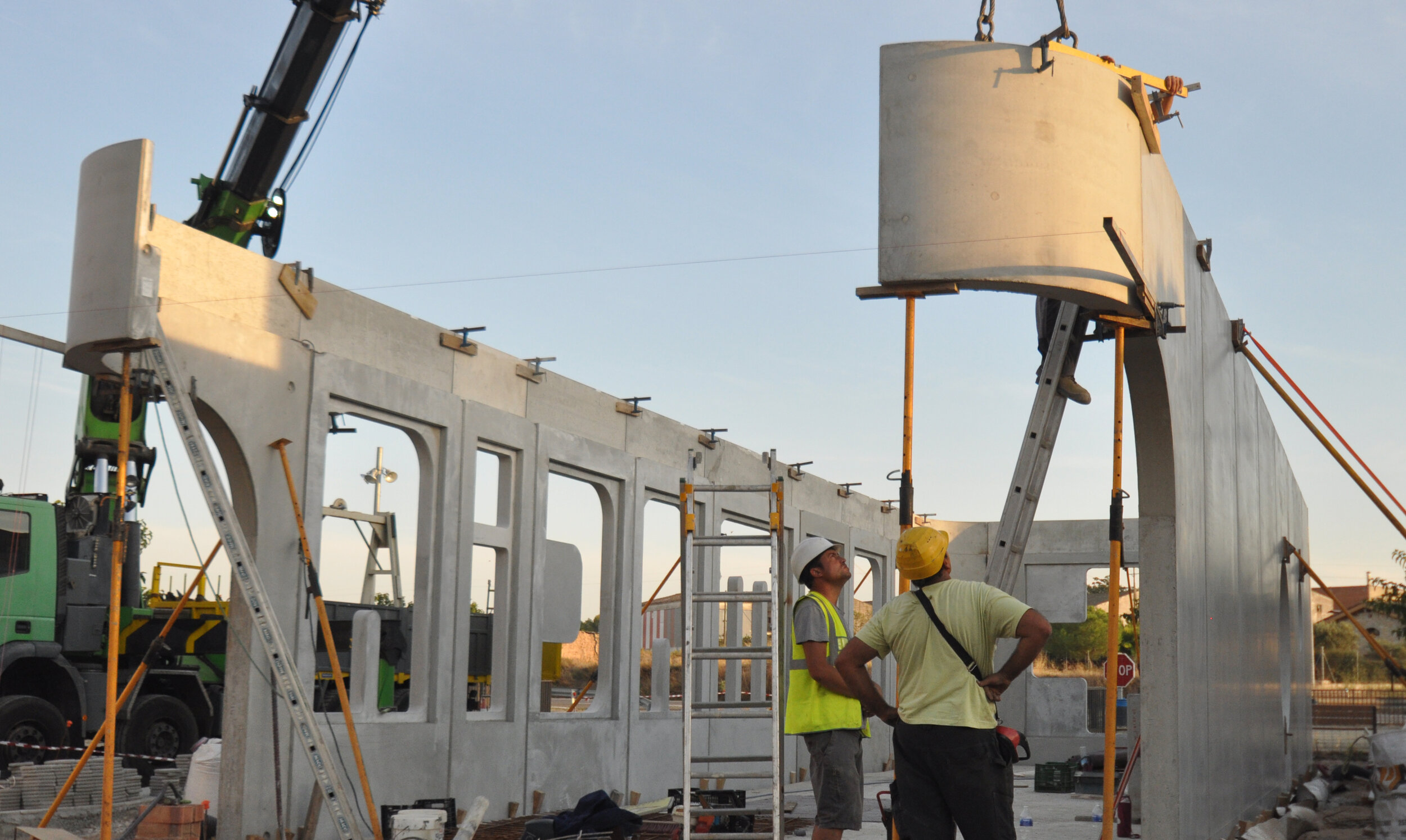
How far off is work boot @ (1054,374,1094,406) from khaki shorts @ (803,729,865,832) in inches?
76.6

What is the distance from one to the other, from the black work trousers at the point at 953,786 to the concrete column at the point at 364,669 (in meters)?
6.02

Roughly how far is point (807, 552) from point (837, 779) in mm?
1048

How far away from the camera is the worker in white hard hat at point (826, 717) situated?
5.95 metres

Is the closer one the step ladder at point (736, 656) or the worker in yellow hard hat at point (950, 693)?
the worker in yellow hard hat at point (950, 693)

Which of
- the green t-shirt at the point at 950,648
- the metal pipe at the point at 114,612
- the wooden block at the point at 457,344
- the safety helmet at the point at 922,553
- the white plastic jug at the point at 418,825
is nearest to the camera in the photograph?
the green t-shirt at the point at 950,648

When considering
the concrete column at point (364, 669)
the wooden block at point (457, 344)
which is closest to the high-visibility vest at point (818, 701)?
the concrete column at point (364, 669)

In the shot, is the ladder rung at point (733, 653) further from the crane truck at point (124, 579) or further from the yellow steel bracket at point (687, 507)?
the crane truck at point (124, 579)

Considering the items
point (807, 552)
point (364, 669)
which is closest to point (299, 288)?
point (364, 669)

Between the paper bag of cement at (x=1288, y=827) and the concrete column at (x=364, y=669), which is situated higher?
the concrete column at (x=364, y=669)

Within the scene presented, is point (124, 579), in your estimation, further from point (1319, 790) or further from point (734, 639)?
point (1319, 790)

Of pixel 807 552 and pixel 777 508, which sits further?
pixel 777 508

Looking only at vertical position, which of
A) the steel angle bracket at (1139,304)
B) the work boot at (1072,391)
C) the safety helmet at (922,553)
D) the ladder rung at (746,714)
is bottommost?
the ladder rung at (746,714)

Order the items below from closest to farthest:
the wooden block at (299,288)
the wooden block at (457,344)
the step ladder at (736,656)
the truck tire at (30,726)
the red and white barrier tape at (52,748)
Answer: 1. the step ladder at (736,656)
2. the wooden block at (299,288)
3. the red and white barrier tape at (52,748)
4. the wooden block at (457,344)
5. the truck tire at (30,726)

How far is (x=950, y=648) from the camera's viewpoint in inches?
180
